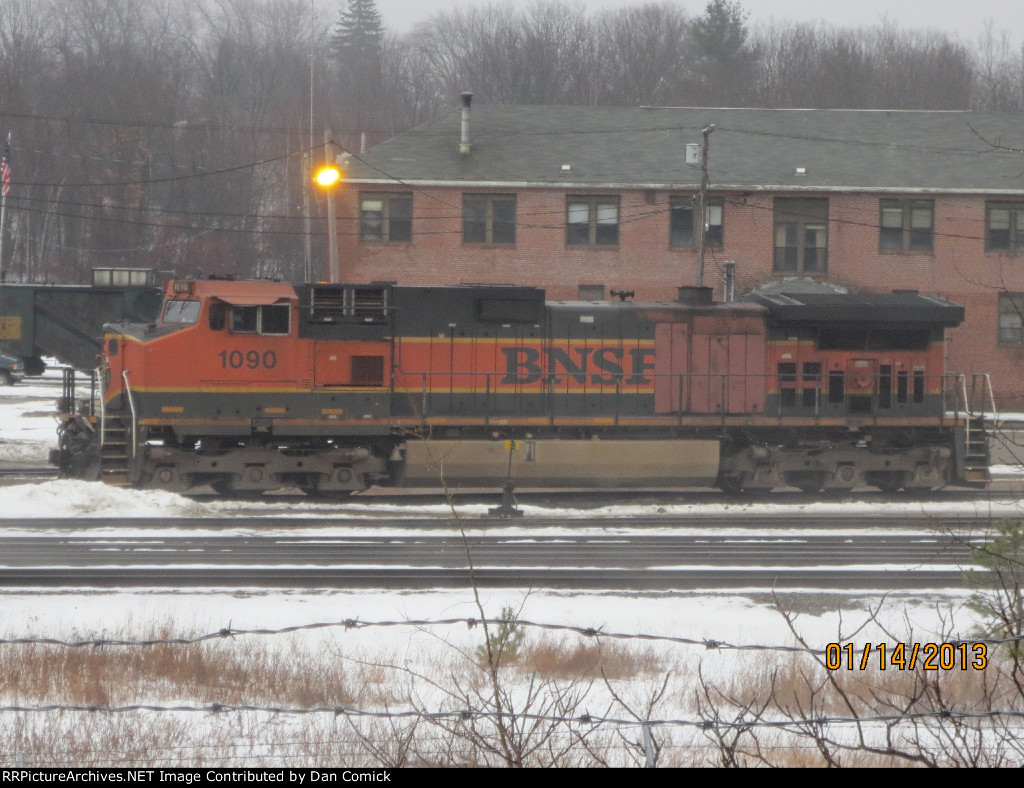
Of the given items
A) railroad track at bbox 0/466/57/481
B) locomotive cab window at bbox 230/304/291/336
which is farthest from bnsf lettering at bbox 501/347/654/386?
railroad track at bbox 0/466/57/481

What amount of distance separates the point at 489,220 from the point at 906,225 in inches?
528

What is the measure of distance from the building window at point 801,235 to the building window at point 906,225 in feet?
6.22

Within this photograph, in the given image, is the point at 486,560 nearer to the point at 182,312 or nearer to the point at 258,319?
the point at 258,319

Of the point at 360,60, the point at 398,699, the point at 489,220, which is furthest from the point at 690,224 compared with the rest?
the point at 360,60

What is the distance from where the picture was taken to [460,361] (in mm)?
18656

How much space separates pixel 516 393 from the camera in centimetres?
1889

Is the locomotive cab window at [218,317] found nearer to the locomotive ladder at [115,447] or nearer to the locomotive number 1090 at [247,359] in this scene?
the locomotive number 1090 at [247,359]

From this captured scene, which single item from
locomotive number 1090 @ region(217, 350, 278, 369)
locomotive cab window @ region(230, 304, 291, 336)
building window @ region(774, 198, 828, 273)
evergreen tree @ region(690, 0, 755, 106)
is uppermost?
evergreen tree @ region(690, 0, 755, 106)

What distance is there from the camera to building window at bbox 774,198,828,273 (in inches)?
1387

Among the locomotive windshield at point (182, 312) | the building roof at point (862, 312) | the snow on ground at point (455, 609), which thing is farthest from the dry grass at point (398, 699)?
the building roof at point (862, 312)

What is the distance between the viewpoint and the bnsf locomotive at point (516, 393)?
17688 mm

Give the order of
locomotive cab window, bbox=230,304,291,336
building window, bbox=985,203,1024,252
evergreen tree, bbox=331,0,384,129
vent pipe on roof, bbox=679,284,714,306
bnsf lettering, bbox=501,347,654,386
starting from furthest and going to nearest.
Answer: evergreen tree, bbox=331,0,384,129 → building window, bbox=985,203,1024,252 → vent pipe on roof, bbox=679,284,714,306 → bnsf lettering, bbox=501,347,654,386 → locomotive cab window, bbox=230,304,291,336

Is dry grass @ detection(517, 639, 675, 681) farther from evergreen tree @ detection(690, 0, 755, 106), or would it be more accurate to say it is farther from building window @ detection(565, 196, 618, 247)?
evergreen tree @ detection(690, 0, 755, 106)

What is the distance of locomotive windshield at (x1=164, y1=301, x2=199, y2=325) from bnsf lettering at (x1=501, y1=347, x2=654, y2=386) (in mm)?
5122
